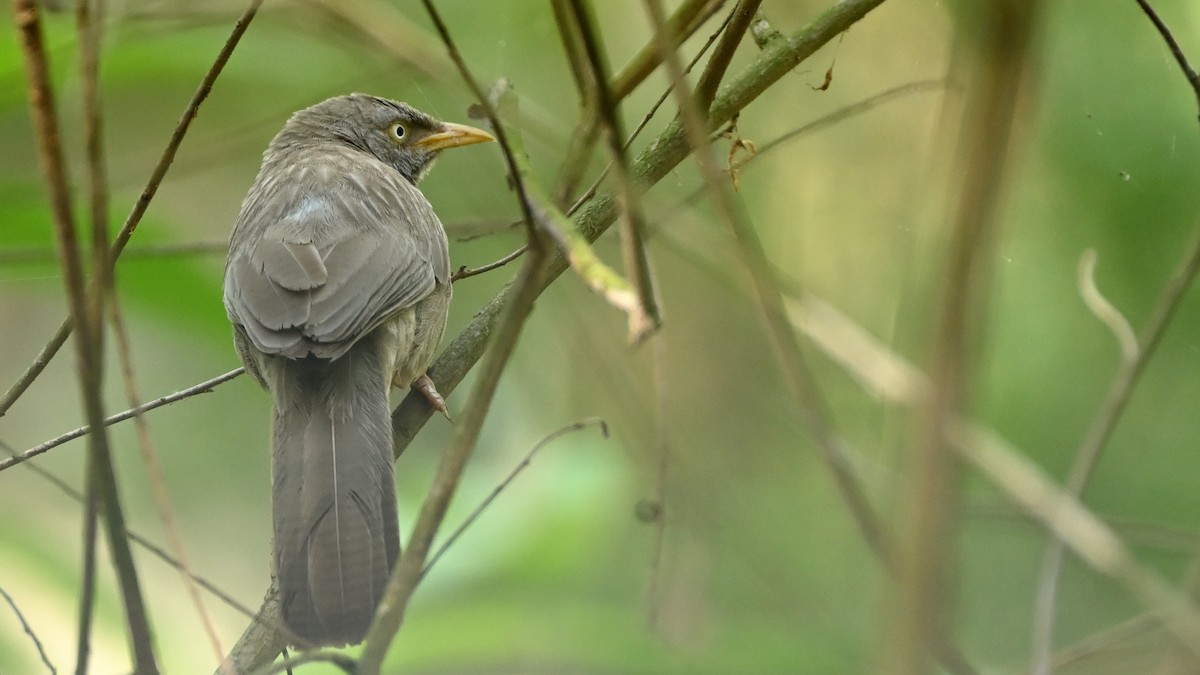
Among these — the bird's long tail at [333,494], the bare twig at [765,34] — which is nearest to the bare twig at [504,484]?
the bird's long tail at [333,494]

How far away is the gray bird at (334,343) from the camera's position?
2861 millimetres

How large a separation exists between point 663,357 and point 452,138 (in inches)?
143

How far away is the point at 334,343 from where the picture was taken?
11.1ft

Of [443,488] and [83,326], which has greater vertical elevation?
[83,326]

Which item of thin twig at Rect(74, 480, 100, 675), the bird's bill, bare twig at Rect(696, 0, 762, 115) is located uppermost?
the bird's bill

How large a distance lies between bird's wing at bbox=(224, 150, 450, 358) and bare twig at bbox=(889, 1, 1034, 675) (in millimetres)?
2702

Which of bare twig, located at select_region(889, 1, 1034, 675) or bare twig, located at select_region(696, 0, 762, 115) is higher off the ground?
bare twig, located at select_region(696, 0, 762, 115)

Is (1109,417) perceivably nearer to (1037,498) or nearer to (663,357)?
(663,357)

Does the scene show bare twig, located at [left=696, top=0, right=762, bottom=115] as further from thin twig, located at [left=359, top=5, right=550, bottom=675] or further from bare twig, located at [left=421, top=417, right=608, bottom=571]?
thin twig, located at [left=359, top=5, right=550, bottom=675]

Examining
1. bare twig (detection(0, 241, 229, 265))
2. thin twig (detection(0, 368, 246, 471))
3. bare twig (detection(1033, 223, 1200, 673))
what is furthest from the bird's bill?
bare twig (detection(1033, 223, 1200, 673))

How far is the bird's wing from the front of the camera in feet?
11.3

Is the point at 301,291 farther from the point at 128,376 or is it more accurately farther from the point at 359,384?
the point at 128,376

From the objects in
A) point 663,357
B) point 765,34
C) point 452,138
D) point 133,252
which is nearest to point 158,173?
point 133,252

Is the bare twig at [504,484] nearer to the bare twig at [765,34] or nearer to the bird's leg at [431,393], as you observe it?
the bird's leg at [431,393]
